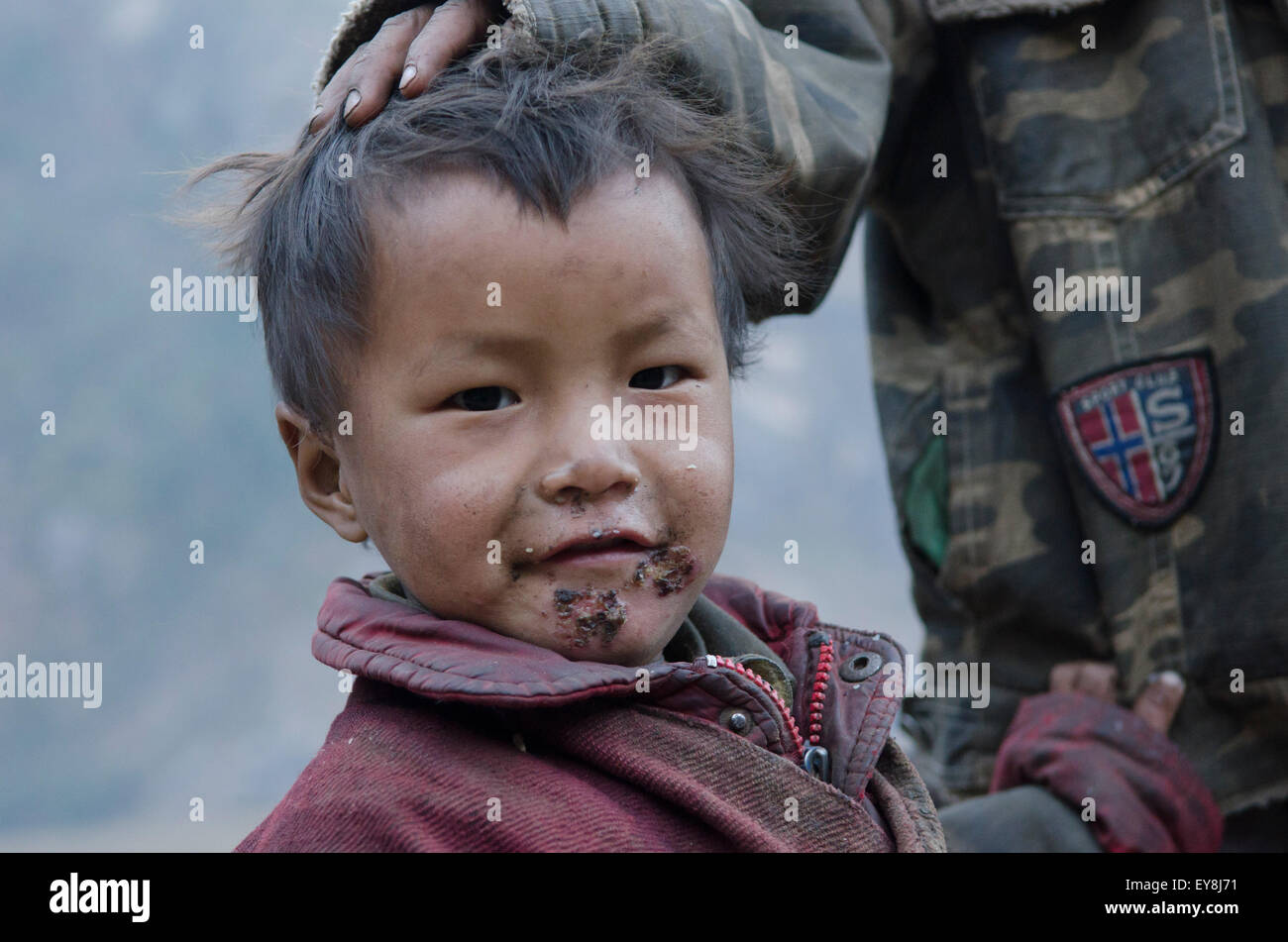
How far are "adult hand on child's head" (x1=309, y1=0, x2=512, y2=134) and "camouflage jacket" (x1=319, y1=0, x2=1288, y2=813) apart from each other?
33cm

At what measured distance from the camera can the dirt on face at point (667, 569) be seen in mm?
940

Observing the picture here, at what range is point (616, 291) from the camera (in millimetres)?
914

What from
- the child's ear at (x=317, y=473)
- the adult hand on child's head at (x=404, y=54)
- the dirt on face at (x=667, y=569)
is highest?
the adult hand on child's head at (x=404, y=54)

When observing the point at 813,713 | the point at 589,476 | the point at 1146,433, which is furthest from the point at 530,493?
the point at 1146,433

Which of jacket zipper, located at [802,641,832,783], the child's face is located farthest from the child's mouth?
jacket zipper, located at [802,641,832,783]

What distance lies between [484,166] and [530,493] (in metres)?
0.24

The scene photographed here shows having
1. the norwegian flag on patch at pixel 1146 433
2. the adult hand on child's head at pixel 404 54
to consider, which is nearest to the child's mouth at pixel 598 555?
the adult hand on child's head at pixel 404 54

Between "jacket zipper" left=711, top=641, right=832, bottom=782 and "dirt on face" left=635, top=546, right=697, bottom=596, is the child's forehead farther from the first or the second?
"jacket zipper" left=711, top=641, right=832, bottom=782

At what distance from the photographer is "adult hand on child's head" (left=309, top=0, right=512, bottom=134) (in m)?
0.99

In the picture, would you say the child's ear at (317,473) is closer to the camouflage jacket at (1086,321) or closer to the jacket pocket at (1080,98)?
the camouflage jacket at (1086,321)

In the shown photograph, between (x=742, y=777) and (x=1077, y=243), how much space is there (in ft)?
2.84

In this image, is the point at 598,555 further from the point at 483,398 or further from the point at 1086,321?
the point at 1086,321

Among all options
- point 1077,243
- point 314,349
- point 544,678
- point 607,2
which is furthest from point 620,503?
point 1077,243
